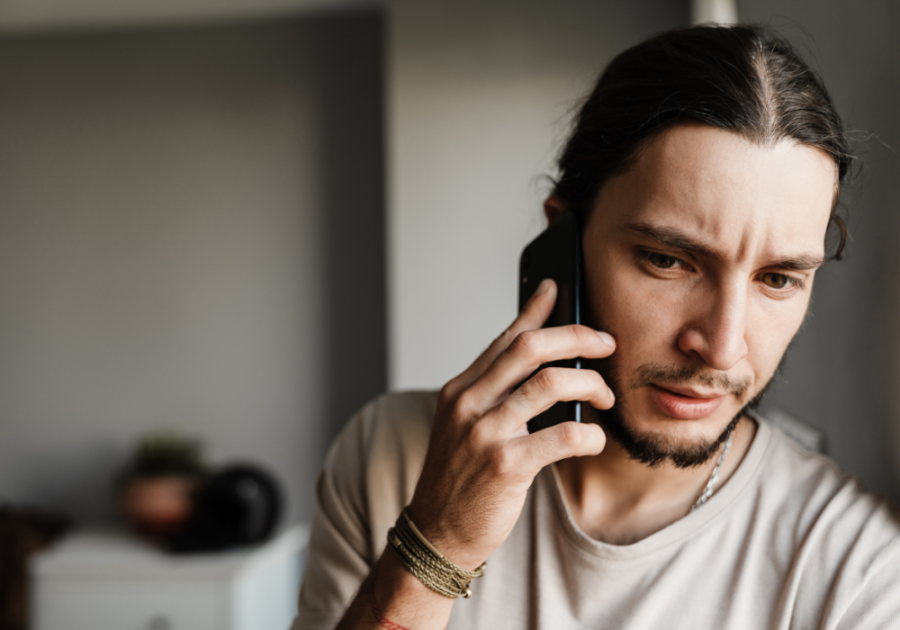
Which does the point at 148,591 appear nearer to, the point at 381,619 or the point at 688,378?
the point at 381,619

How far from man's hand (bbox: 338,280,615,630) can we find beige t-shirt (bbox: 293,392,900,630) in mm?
149

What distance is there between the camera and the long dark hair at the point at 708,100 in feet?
2.43

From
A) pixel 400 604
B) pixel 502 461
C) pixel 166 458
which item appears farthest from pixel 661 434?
pixel 166 458

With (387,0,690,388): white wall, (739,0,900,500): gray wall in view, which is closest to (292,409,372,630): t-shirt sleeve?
(739,0,900,500): gray wall

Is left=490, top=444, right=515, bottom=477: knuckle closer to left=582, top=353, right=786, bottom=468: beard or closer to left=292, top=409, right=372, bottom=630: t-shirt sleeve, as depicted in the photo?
left=582, top=353, right=786, bottom=468: beard

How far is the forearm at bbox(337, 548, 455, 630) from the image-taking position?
705 mm

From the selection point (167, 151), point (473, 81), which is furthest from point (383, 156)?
point (167, 151)

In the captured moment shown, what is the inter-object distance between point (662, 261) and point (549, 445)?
0.83 feet

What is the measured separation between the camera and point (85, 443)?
282 cm

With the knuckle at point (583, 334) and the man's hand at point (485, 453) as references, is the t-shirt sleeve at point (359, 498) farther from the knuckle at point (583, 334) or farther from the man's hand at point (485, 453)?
the knuckle at point (583, 334)

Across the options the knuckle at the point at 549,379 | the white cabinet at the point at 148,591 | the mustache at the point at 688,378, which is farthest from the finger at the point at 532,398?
the white cabinet at the point at 148,591

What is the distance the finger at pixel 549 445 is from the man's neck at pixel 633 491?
0.21m

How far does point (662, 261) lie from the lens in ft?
2.52

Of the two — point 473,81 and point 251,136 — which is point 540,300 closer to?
point 473,81
